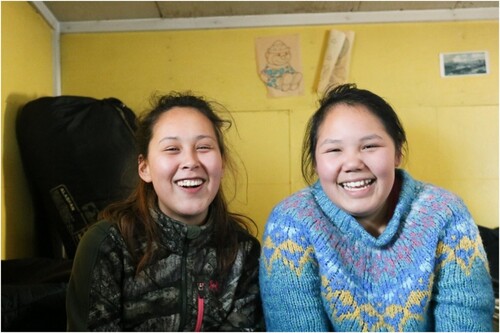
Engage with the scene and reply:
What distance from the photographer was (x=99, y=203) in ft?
4.90

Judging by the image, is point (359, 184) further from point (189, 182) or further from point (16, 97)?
point (16, 97)

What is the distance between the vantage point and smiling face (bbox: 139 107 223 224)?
3.42ft

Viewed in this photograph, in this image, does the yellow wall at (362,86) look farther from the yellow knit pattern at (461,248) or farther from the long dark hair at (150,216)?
the yellow knit pattern at (461,248)

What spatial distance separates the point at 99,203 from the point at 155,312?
0.60 m

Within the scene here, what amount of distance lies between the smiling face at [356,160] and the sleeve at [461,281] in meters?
0.17

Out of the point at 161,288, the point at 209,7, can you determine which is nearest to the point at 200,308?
the point at 161,288

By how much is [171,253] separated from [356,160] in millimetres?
479

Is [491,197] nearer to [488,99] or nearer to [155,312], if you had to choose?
[488,99]

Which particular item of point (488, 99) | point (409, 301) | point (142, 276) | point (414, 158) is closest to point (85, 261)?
point (142, 276)

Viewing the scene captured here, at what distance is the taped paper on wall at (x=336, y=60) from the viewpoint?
1826 millimetres

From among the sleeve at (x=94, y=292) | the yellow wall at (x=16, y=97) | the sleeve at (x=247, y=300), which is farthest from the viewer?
the yellow wall at (x=16, y=97)

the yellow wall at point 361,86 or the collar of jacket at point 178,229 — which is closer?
the collar of jacket at point 178,229

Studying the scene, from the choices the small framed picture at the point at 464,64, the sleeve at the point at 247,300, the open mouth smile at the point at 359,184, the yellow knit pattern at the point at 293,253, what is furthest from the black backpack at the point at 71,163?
the small framed picture at the point at 464,64

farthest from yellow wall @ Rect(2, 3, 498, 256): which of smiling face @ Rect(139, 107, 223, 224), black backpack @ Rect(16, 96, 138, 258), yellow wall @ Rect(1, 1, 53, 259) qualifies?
smiling face @ Rect(139, 107, 223, 224)
